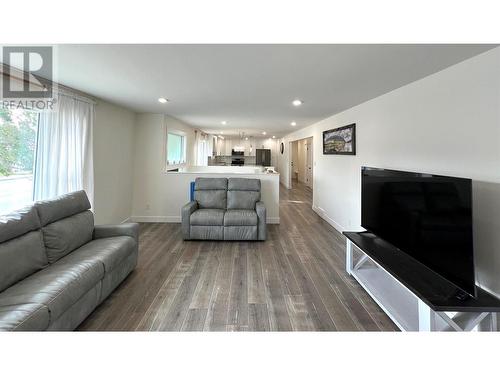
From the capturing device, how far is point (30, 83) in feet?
7.76

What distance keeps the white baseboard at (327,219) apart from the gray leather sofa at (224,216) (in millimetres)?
1565

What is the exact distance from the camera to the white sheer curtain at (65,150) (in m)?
2.65

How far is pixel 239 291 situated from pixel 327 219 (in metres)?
3.20

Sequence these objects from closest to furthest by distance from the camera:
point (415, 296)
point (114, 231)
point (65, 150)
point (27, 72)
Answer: point (415, 296), point (27, 72), point (114, 231), point (65, 150)

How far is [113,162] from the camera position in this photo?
4.10 metres

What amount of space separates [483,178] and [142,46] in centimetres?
280

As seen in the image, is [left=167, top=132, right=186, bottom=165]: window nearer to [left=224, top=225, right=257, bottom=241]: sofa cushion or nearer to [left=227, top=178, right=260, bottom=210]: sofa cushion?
[left=227, top=178, right=260, bottom=210]: sofa cushion

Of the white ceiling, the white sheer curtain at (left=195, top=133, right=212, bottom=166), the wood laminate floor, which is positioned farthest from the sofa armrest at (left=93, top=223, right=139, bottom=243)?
the white sheer curtain at (left=195, top=133, right=212, bottom=166)

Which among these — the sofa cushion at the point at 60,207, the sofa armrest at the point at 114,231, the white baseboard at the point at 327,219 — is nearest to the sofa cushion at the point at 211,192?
the sofa armrest at the point at 114,231

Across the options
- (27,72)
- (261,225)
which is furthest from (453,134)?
(27,72)

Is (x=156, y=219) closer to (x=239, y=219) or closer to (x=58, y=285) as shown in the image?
(x=239, y=219)

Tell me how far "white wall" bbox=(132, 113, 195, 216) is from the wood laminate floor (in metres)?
1.29

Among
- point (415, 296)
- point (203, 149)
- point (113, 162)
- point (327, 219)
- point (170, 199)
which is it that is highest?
point (203, 149)
